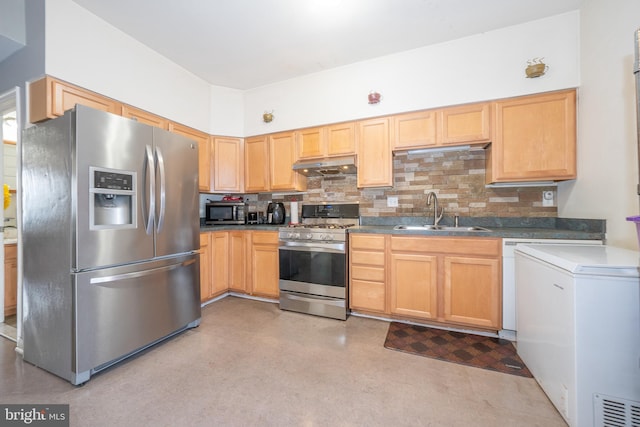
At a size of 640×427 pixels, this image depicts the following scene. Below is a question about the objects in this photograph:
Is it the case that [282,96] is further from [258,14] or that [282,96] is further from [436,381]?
[436,381]

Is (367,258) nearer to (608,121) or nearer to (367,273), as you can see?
(367,273)

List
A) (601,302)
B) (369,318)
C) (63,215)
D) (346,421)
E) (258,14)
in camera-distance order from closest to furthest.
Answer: (601,302) < (346,421) < (63,215) < (258,14) < (369,318)

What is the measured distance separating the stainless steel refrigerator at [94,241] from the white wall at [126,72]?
2.09 feet

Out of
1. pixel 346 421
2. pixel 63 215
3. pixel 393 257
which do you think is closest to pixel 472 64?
pixel 393 257

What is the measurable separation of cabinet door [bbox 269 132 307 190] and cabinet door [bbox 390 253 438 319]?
154 cm

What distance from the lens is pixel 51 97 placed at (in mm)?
1856

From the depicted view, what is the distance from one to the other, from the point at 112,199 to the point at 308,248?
174cm

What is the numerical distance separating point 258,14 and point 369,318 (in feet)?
10.1

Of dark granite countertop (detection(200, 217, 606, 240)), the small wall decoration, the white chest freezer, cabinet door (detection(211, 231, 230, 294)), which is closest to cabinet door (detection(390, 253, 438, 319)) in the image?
dark granite countertop (detection(200, 217, 606, 240))

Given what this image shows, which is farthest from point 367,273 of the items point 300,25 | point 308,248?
point 300,25

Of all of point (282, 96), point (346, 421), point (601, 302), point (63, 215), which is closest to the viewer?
point (601, 302)

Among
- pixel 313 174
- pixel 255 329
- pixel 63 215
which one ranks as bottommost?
pixel 255 329

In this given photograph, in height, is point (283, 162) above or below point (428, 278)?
above

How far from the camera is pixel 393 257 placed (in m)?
2.44
